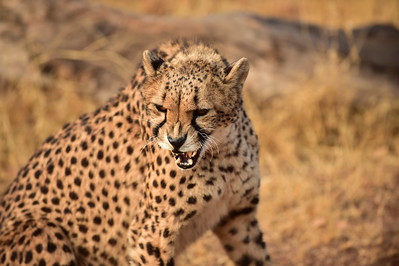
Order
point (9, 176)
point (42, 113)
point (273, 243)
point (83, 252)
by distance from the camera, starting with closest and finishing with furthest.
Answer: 1. point (83, 252)
2. point (273, 243)
3. point (9, 176)
4. point (42, 113)

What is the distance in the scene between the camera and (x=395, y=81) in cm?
578

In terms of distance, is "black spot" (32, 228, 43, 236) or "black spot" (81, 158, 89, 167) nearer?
"black spot" (32, 228, 43, 236)

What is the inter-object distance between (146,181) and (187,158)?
1.22ft

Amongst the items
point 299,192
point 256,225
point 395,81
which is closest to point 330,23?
point 395,81

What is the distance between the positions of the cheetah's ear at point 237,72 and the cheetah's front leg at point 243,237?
0.70m

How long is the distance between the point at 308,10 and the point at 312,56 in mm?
2358

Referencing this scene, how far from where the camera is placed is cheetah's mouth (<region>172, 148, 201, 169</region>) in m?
2.63

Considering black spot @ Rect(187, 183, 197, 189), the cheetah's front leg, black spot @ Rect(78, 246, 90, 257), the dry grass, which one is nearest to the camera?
black spot @ Rect(187, 183, 197, 189)

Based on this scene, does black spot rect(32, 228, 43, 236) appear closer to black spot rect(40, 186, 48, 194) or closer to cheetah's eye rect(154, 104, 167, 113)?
black spot rect(40, 186, 48, 194)

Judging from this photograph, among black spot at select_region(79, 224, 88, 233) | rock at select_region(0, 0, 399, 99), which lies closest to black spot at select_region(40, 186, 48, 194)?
black spot at select_region(79, 224, 88, 233)

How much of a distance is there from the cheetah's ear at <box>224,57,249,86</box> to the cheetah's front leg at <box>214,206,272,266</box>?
2.30 ft

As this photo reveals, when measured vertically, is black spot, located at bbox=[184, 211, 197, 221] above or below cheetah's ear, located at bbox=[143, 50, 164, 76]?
below

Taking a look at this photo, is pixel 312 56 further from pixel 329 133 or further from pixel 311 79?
pixel 329 133

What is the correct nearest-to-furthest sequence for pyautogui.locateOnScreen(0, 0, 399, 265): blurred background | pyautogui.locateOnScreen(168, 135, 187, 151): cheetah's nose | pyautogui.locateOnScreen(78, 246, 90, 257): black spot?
pyautogui.locateOnScreen(168, 135, 187, 151): cheetah's nose → pyautogui.locateOnScreen(78, 246, 90, 257): black spot → pyautogui.locateOnScreen(0, 0, 399, 265): blurred background
